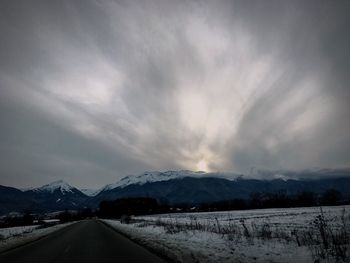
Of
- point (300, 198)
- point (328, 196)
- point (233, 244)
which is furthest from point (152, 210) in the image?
point (233, 244)

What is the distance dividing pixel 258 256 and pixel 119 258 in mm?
6064

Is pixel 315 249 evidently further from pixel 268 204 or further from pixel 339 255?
pixel 268 204

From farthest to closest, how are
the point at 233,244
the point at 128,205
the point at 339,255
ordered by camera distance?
the point at 128,205, the point at 233,244, the point at 339,255

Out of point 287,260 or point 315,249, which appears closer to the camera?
point 287,260

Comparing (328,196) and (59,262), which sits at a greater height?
(328,196)

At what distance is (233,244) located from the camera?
1677 cm

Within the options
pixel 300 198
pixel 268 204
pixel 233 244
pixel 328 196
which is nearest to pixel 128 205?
pixel 268 204

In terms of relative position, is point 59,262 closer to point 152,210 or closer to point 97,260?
point 97,260

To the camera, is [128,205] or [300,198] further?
[128,205]

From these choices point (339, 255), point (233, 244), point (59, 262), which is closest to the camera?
point (339, 255)

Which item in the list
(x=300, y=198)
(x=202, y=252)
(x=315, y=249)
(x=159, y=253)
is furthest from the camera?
(x=300, y=198)

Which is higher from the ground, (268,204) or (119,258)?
(268,204)

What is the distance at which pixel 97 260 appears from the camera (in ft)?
45.1

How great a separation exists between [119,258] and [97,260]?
98 cm
